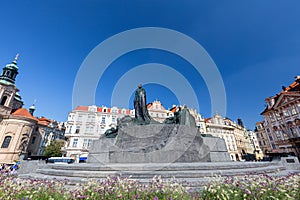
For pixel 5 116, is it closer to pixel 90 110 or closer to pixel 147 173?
pixel 90 110

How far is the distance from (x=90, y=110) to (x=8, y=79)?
24409 millimetres

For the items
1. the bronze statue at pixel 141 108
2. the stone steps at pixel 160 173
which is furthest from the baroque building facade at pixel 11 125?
the stone steps at pixel 160 173

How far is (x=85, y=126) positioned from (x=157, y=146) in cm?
3612

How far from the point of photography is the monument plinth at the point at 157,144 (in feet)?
26.3

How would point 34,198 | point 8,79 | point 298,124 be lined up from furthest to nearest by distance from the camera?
point 8,79
point 298,124
point 34,198

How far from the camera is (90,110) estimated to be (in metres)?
41.9

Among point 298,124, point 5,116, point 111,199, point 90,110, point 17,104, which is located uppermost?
point 17,104

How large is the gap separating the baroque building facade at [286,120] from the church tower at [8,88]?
59610 millimetres

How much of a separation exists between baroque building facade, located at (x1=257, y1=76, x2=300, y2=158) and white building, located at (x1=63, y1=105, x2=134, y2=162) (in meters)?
37.9

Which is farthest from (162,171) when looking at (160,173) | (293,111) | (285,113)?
(285,113)

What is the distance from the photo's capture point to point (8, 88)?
121ft

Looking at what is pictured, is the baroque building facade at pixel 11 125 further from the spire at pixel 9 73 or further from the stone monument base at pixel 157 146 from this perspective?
the stone monument base at pixel 157 146

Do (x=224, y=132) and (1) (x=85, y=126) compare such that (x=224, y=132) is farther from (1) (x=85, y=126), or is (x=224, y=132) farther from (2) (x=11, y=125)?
(2) (x=11, y=125)

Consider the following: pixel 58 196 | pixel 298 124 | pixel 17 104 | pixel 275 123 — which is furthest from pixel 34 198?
pixel 17 104
